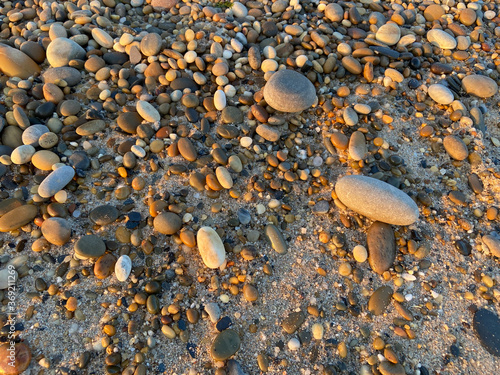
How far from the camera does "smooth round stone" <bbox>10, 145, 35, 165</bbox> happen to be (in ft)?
7.95

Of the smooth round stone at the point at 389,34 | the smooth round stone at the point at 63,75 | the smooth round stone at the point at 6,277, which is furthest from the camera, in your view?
the smooth round stone at the point at 389,34

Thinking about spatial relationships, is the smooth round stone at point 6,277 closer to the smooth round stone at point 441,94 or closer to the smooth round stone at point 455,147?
the smooth round stone at point 455,147

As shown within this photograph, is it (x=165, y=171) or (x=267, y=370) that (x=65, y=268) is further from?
(x=267, y=370)

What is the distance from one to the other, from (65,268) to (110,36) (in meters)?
2.18

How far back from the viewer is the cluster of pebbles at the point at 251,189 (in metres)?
1.92

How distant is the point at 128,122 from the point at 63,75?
809 mm

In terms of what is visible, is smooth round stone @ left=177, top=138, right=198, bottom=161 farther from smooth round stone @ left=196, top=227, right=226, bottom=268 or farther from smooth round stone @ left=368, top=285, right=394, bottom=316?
smooth round stone @ left=368, top=285, right=394, bottom=316

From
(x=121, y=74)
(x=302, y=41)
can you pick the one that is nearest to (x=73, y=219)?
(x=121, y=74)

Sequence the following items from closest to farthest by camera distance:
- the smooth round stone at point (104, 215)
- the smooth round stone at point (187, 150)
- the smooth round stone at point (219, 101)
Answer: the smooth round stone at point (104, 215)
the smooth round stone at point (187, 150)
the smooth round stone at point (219, 101)

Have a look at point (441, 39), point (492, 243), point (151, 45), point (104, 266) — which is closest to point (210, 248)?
point (104, 266)

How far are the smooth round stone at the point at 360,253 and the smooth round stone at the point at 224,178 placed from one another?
929 millimetres

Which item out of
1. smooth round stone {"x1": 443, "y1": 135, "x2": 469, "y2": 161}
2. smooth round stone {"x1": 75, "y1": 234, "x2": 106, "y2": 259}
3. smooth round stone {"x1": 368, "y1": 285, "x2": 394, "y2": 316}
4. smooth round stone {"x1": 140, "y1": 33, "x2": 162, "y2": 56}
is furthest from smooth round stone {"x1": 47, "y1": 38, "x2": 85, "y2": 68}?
smooth round stone {"x1": 443, "y1": 135, "x2": 469, "y2": 161}

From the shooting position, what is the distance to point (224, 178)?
237 cm

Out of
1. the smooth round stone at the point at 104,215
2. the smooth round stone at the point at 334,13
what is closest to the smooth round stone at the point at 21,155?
the smooth round stone at the point at 104,215
